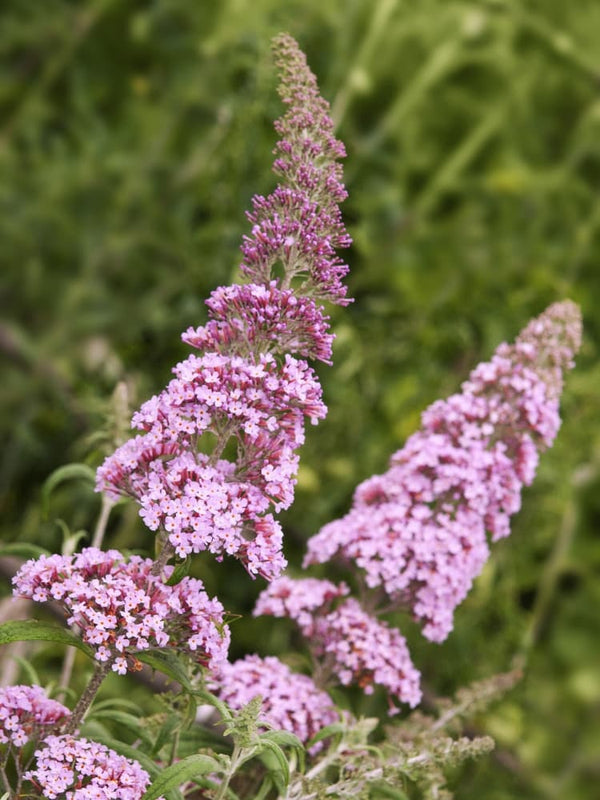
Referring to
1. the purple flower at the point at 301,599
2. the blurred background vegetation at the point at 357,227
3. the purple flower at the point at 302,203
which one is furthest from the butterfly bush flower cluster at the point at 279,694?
the blurred background vegetation at the point at 357,227

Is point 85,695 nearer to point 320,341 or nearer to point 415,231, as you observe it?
point 320,341

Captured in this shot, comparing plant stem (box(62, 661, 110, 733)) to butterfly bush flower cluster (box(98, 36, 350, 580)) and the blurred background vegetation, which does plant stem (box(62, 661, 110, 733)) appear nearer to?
butterfly bush flower cluster (box(98, 36, 350, 580))

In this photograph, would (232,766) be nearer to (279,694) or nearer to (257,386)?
(279,694)

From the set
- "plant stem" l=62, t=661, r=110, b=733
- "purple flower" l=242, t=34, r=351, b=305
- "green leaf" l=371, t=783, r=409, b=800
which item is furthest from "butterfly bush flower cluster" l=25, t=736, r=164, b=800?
"purple flower" l=242, t=34, r=351, b=305

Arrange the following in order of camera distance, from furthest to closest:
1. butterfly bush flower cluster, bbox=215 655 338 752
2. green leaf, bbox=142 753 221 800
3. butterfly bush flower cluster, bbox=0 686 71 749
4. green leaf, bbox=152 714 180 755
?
butterfly bush flower cluster, bbox=215 655 338 752 → green leaf, bbox=152 714 180 755 → butterfly bush flower cluster, bbox=0 686 71 749 → green leaf, bbox=142 753 221 800

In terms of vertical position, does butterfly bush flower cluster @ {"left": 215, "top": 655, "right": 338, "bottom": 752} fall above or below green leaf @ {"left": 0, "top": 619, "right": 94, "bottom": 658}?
above

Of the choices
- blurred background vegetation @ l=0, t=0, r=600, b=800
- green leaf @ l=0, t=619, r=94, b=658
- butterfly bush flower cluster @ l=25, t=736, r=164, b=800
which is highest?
blurred background vegetation @ l=0, t=0, r=600, b=800

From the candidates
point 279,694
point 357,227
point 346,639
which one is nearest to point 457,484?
point 346,639

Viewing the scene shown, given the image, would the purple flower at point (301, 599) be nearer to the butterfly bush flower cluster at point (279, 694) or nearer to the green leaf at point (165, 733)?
the butterfly bush flower cluster at point (279, 694)
